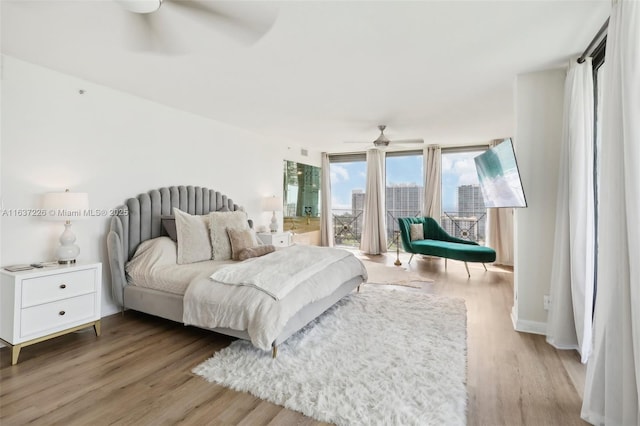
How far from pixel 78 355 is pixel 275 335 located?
5.38ft

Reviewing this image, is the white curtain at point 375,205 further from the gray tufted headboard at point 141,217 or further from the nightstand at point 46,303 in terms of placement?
the nightstand at point 46,303

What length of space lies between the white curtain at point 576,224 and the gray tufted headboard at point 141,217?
408 centimetres

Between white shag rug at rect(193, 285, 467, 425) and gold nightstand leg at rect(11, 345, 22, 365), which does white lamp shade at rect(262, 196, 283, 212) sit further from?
gold nightstand leg at rect(11, 345, 22, 365)

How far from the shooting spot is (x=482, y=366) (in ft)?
7.30

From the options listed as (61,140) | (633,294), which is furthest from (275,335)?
(61,140)

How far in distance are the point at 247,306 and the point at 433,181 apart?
211 inches

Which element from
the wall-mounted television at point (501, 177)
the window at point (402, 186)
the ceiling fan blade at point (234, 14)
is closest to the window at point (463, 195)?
the window at point (402, 186)

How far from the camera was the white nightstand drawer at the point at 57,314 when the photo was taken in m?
2.32

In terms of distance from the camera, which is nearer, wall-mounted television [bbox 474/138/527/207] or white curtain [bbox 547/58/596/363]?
white curtain [bbox 547/58/596/363]

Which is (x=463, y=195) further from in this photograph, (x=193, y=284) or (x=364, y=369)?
(x=193, y=284)

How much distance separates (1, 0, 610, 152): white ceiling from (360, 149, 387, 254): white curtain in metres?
3.00

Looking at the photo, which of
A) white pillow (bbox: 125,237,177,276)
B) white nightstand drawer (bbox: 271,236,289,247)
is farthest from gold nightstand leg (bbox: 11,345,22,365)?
white nightstand drawer (bbox: 271,236,289,247)

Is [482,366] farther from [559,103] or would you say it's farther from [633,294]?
[559,103]

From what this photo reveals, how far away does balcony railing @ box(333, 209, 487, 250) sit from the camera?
6.68 meters
